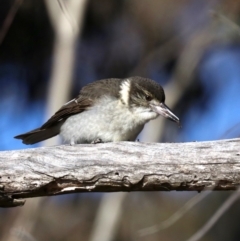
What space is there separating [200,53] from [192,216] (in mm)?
2438

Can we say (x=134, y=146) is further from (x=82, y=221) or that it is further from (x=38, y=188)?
(x=82, y=221)

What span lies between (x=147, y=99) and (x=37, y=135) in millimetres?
983

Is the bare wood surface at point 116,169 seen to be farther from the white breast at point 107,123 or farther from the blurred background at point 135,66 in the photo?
the blurred background at point 135,66

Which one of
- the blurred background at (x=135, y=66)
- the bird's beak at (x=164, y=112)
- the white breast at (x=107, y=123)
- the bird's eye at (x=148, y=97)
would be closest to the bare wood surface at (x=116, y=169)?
the white breast at (x=107, y=123)

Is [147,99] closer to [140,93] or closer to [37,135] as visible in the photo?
[140,93]

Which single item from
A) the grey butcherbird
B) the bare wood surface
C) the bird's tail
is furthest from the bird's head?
the bare wood surface

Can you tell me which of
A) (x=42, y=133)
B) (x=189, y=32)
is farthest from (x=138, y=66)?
(x=42, y=133)

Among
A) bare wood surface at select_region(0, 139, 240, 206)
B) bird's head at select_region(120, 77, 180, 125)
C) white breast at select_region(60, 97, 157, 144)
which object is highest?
bird's head at select_region(120, 77, 180, 125)

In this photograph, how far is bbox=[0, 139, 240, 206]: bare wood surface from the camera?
386 cm

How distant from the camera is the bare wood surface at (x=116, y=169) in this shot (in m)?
3.86

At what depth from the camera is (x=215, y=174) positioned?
3.94 meters

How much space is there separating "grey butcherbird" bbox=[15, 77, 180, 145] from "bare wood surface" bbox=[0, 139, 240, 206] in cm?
106

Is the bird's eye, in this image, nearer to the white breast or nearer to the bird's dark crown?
the bird's dark crown

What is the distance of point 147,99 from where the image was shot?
5.44 m
